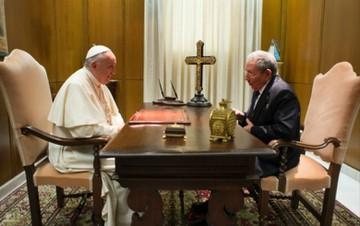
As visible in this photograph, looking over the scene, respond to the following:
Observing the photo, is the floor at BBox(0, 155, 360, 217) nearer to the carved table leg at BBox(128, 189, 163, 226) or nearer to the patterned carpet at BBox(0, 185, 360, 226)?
the patterned carpet at BBox(0, 185, 360, 226)

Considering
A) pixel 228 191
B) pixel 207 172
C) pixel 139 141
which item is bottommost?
pixel 228 191

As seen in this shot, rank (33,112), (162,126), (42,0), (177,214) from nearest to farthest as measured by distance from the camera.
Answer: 1. (162,126)
2. (33,112)
3. (177,214)
4. (42,0)

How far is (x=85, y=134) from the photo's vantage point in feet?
6.37

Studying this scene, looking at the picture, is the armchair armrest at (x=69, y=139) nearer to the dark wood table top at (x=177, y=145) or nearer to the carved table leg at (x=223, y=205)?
the dark wood table top at (x=177, y=145)

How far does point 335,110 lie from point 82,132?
150cm

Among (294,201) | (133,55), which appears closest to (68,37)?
(133,55)

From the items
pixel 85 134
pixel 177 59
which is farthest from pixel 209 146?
pixel 177 59

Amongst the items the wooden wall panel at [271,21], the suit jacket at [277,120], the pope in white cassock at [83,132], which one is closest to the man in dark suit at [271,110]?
the suit jacket at [277,120]

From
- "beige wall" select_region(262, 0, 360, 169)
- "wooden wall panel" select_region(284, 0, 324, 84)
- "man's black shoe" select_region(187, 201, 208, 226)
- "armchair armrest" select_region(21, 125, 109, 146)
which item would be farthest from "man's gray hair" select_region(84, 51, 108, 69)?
"wooden wall panel" select_region(284, 0, 324, 84)

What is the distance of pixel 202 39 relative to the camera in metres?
4.50

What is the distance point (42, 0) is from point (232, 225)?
11.6ft

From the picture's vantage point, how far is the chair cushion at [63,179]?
6.25 ft

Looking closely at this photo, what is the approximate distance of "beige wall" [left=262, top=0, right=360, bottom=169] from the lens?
3.34 meters

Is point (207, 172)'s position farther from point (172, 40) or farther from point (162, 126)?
point (172, 40)
